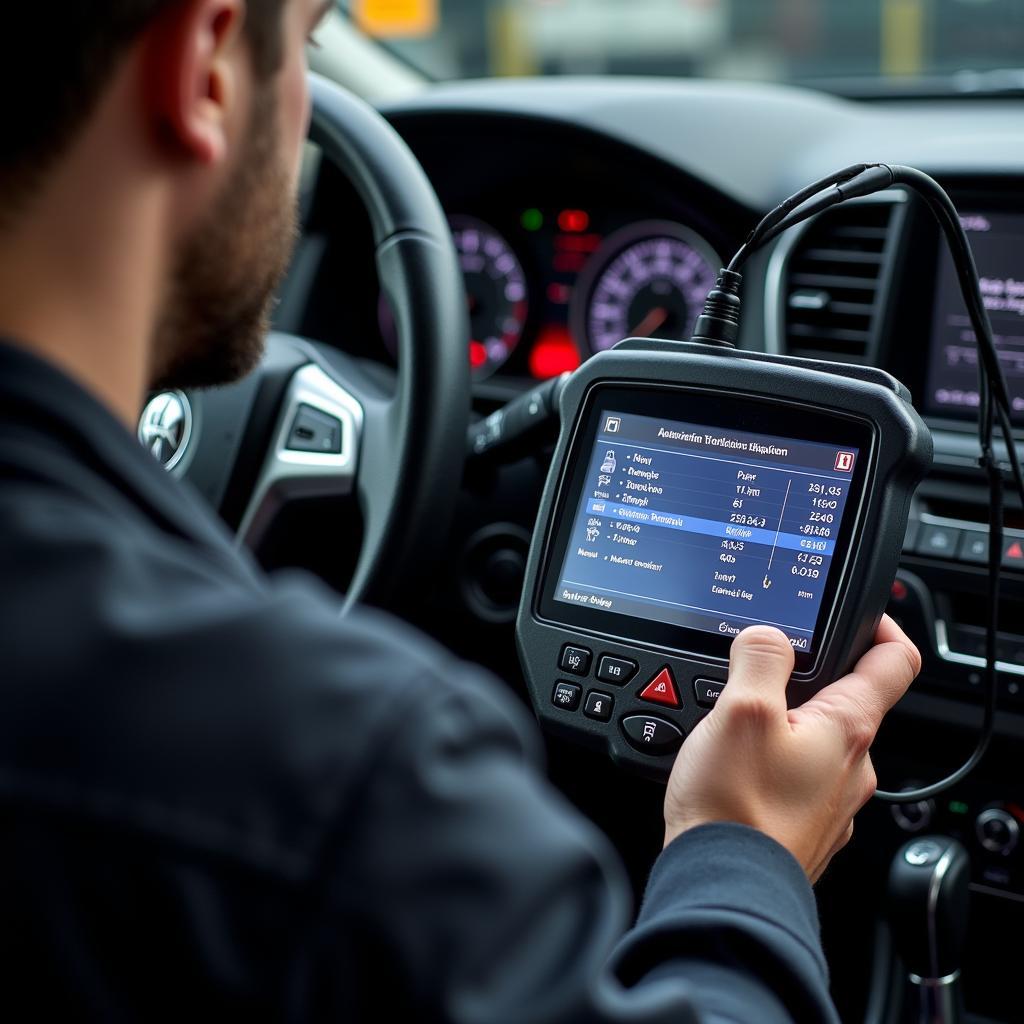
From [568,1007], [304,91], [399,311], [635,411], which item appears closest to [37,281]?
[304,91]

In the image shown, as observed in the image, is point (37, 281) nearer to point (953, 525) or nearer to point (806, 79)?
point (953, 525)

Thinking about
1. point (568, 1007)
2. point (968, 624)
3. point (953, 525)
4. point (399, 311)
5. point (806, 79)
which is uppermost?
point (806, 79)

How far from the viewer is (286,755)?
0.53 metres

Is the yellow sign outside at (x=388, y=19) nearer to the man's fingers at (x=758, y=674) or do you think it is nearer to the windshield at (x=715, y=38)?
the windshield at (x=715, y=38)

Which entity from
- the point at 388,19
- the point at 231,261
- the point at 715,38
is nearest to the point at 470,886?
the point at 231,261

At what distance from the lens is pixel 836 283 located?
191cm

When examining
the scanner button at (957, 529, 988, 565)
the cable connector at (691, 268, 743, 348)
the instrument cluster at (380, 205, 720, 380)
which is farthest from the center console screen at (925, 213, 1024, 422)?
the cable connector at (691, 268, 743, 348)

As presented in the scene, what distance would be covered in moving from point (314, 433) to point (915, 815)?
89 centimetres

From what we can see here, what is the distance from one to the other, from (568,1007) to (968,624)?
4.29 ft

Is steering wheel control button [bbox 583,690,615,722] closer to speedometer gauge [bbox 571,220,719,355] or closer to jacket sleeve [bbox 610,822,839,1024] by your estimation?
jacket sleeve [bbox 610,822,839,1024]

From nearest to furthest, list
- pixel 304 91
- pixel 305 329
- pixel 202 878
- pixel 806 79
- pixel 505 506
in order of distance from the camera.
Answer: pixel 202 878, pixel 304 91, pixel 505 506, pixel 305 329, pixel 806 79

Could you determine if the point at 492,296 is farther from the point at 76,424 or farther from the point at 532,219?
the point at 76,424

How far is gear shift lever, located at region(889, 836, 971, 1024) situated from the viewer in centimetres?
161

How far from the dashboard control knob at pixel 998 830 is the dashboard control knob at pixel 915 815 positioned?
0.06 meters
